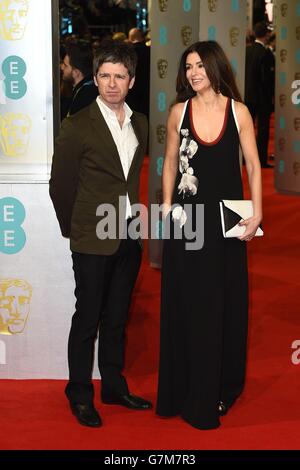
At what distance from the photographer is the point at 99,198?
13.0 feet

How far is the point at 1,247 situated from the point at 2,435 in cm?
106

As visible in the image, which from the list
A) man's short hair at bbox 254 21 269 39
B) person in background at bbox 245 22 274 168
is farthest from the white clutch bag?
man's short hair at bbox 254 21 269 39

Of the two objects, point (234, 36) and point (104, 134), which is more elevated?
point (234, 36)

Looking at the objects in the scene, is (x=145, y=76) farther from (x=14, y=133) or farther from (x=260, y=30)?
(x=14, y=133)

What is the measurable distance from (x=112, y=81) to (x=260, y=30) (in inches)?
336

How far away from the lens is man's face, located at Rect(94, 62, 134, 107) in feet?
12.8

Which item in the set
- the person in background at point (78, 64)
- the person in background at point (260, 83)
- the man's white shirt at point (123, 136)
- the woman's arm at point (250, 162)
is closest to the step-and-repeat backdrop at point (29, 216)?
the person in background at point (78, 64)

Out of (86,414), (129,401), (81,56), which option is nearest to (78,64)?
(81,56)

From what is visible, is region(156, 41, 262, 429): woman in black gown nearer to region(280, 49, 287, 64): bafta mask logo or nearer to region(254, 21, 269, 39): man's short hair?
region(280, 49, 287, 64): bafta mask logo

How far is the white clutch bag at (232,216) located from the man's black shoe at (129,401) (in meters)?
0.92

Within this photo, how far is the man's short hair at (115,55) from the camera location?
12.8 ft

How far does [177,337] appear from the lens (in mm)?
4117

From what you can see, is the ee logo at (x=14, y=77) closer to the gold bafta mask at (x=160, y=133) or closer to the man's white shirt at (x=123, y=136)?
the man's white shirt at (x=123, y=136)

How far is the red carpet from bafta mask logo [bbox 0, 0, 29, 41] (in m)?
1.70
